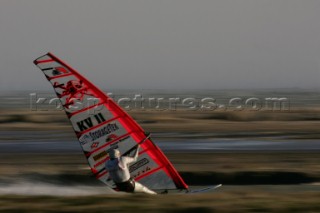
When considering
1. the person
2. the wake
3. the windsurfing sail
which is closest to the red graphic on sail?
the windsurfing sail

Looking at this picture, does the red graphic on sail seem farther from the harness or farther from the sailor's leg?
the sailor's leg

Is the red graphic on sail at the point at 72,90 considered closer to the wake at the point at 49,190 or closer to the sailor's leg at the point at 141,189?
the sailor's leg at the point at 141,189

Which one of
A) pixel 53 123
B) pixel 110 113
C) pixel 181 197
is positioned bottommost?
pixel 53 123

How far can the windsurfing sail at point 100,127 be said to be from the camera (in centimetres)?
1155

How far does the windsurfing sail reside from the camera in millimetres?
11547

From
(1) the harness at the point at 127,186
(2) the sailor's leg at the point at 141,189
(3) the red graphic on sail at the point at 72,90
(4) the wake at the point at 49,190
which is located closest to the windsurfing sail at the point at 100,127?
(3) the red graphic on sail at the point at 72,90

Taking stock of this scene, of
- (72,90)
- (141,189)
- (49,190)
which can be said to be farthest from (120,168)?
(49,190)

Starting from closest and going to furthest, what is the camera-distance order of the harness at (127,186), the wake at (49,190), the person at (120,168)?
the person at (120,168) → the harness at (127,186) → the wake at (49,190)

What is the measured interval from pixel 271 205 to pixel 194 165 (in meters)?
9.57

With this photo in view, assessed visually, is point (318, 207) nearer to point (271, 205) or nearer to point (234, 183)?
point (271, 205)

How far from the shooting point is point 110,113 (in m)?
11.7

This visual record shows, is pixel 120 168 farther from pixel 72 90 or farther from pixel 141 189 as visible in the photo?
pixel 72 90

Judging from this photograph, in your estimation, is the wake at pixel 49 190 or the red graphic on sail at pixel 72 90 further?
the wake at pixel 49 190

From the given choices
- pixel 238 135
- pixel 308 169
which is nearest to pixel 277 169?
pixel 308 169
